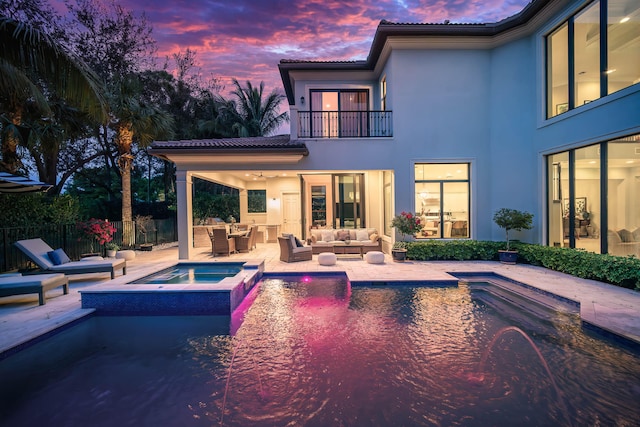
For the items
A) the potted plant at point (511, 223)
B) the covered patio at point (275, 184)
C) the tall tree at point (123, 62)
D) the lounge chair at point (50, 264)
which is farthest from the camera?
the tall tree at point (123, 62)

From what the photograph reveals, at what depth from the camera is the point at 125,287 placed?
625cm

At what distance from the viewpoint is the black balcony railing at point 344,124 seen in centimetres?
1176

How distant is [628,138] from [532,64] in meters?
4.30

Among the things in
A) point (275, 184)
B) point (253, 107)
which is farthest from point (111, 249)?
point (253, 107)

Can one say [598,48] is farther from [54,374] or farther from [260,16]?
[260,16]

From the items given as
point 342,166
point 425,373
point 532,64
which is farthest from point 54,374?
point 532,64

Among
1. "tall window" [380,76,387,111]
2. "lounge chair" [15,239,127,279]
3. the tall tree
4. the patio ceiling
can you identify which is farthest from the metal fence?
"tall window" [380,76,387,111]

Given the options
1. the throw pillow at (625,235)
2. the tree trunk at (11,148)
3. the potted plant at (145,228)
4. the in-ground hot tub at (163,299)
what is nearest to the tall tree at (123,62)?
the potted plant at (145,228)

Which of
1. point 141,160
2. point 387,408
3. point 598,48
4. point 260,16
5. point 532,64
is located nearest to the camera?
point 387,408

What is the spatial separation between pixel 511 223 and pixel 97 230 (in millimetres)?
13534

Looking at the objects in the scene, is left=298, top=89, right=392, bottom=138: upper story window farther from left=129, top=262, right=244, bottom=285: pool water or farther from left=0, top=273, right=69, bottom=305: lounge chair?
left=0, top=273, right=69, bottom=305: lounge chair

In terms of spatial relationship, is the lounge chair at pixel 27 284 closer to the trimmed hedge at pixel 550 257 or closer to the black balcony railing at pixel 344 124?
the black balcony railing at pixel 344 124

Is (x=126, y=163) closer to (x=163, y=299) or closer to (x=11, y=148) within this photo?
(x=11, y=148)

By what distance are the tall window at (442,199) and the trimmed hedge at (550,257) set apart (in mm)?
714
